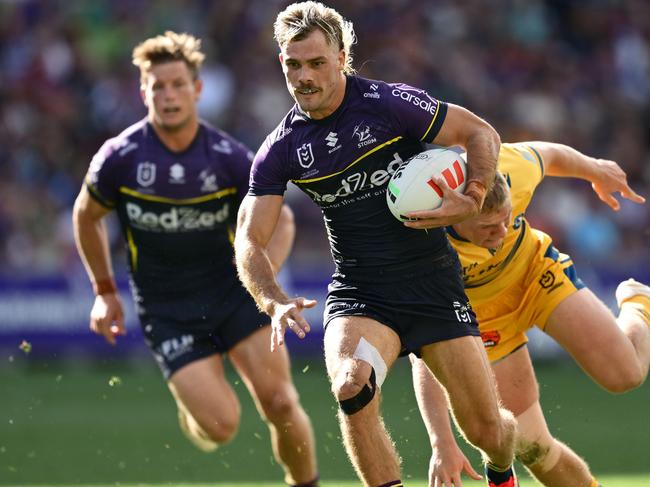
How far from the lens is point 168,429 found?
36.2 feet

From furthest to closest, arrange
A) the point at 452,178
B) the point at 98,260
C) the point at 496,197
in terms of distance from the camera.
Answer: the point at 98,260
the point at 496,197
the point at 452,178

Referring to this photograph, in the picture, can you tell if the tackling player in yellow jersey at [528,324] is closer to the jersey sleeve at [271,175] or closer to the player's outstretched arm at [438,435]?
the player's outstretched arm at [438,435]

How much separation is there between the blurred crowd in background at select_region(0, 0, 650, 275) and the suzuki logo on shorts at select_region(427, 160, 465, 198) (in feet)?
28.9

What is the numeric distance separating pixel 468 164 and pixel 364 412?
4.45 feet

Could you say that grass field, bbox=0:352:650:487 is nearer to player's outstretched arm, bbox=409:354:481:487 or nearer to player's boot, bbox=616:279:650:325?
player's boot, bbox=616:279:650:325

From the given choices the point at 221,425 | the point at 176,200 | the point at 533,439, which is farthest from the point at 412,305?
the point at 176,200

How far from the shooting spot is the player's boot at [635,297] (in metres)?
7.85

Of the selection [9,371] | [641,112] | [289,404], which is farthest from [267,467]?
[641,112]

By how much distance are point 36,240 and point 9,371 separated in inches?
69.1

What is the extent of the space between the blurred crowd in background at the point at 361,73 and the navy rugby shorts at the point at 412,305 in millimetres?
8562

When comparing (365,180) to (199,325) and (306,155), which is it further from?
A: (199,325)

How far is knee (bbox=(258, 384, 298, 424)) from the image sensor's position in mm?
7750

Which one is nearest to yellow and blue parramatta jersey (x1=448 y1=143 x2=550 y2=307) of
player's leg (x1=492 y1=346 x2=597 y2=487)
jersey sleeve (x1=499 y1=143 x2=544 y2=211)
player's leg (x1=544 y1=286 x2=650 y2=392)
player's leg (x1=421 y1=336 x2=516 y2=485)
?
jersey sleeve (x1=499 y1=143 x2=544 y2=211)

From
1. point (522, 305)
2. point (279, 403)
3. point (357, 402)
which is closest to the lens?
point (357, 402)
